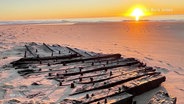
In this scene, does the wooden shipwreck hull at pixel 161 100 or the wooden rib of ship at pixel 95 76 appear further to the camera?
the wooden rib of ship at pixel 95 76

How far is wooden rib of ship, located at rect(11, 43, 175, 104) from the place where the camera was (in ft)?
20.9

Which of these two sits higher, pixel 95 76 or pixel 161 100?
pixel 95 76

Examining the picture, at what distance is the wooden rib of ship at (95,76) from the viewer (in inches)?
251

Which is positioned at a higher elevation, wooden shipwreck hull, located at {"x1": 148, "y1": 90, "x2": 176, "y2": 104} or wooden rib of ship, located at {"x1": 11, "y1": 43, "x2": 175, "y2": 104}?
wooden rib of ship, located at {"x1": 11, "y1": 43, "x2": 175, "y2": 104}

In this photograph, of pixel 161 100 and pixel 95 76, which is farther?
pixel 95 76

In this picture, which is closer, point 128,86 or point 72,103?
point 72,103

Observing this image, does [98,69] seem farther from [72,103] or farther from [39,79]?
[72,103]

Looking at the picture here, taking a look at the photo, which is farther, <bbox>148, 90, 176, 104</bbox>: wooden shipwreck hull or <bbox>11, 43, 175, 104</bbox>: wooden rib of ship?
<bbox>11, 43, 175, 104</bbox>: wooden rib of ship

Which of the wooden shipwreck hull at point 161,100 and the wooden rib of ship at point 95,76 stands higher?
the wooden rib of ship at point 95,76

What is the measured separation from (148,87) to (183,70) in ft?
14.3

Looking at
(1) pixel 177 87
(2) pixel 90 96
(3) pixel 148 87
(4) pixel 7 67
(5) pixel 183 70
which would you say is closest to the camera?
(2) pixel 90 96

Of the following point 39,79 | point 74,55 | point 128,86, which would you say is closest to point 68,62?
point 74,55

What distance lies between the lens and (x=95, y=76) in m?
8.08

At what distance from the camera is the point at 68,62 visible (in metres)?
10.2
